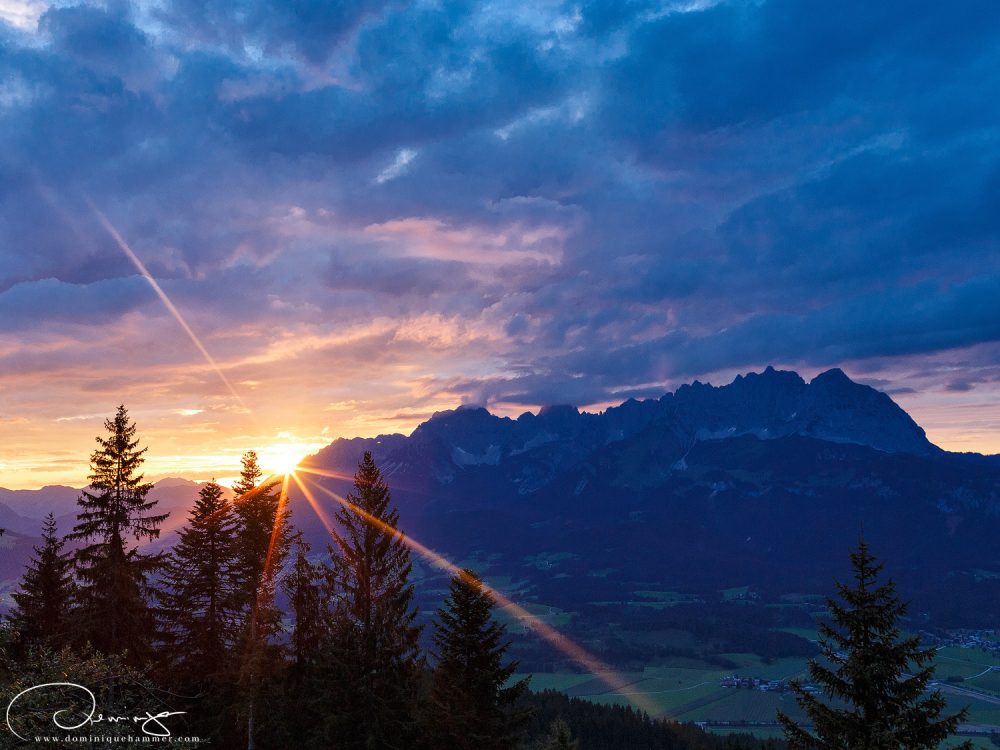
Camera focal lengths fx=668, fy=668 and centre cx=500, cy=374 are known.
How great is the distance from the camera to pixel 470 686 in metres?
32.0

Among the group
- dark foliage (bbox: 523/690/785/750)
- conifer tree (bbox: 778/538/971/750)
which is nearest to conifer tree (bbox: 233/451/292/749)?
conifer tree (bbox: 778/538/971/750)

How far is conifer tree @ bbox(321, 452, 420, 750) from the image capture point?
33.8m

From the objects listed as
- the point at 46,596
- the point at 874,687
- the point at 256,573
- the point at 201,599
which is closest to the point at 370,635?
the point at 256,573

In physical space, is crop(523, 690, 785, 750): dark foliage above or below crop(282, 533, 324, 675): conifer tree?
below

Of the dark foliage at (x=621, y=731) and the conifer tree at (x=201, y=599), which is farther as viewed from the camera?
the dark foliage at (x=621, y=731)

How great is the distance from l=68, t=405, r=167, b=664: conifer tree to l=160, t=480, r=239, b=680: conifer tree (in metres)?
3.45

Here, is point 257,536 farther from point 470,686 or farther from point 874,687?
point 874,687

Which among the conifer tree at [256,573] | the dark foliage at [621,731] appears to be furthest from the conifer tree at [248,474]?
the dark foliage at [621,731]

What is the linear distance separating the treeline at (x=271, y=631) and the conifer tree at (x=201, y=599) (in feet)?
0.29

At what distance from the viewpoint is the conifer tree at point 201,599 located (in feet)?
134

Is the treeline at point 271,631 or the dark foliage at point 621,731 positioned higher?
the treeline at point 271,631

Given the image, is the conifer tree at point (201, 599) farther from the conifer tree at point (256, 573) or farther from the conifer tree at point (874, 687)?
the conifer tree at point (874, 687)

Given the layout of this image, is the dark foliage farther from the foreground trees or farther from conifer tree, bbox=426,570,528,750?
conifer tree, bbox=426,570,528,750

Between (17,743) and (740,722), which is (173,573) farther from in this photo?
(740,722)
